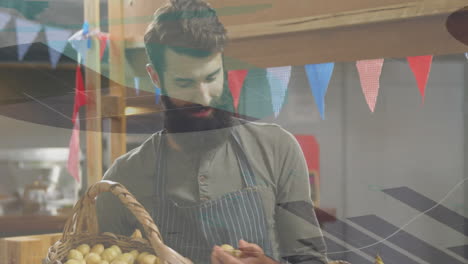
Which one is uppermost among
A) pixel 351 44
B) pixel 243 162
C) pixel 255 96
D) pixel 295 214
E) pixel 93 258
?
pixel 351 44

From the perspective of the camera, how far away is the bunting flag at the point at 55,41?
1.10 m

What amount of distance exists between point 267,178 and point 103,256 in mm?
382

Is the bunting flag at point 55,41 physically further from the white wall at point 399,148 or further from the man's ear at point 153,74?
the white wall at point 399,148

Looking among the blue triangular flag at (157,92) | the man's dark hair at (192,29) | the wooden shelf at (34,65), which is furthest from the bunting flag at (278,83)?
the wooden shelf at (34,65)

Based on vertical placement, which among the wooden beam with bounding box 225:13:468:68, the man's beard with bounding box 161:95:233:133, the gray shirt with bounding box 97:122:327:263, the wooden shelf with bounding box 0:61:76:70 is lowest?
the gray shirt with bounding box 97:122:327:263

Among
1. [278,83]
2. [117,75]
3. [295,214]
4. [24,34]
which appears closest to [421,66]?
[278,83]

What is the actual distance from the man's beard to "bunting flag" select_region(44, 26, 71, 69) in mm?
261

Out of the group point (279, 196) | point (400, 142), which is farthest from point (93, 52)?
point (400, 142)

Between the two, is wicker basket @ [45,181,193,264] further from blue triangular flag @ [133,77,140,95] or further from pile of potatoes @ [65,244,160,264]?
blue triangular flag @ [133,77,140,95]

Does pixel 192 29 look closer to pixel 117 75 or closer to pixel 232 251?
pixel 117 75

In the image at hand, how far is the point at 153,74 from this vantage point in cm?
105

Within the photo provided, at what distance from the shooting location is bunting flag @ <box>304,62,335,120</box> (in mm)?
996

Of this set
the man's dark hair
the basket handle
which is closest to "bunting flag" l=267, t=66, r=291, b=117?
the man's dark hair

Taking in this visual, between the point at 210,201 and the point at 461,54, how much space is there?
22.2 inches
